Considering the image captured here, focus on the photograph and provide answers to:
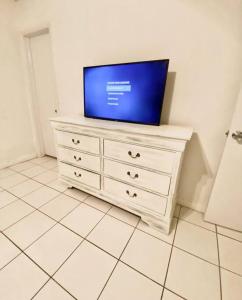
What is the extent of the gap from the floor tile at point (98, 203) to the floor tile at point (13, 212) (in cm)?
63

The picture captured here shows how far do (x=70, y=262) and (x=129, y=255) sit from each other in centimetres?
47

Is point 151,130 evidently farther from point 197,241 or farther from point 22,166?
point 22,166

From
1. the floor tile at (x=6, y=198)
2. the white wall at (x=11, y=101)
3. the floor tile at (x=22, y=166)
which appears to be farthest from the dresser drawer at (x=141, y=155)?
the white wall at (x=11, y=101)

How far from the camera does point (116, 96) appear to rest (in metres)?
1.66

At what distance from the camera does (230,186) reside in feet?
4.80

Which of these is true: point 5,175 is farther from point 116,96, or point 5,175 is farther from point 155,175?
point 155,175

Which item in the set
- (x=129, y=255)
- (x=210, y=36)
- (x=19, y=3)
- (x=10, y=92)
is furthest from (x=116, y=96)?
(x=19, y=3)

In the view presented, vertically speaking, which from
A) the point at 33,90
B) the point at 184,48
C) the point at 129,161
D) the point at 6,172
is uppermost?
the point at 184,48

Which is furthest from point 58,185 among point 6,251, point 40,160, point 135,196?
point 135,196

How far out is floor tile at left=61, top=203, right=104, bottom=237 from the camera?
1519 millimetres

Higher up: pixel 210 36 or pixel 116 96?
pixel 210 36

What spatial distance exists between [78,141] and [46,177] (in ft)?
3.54

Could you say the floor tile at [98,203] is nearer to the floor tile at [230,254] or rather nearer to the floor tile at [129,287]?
the floor tile at [129,287]

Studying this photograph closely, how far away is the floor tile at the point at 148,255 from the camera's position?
3.88 feet
